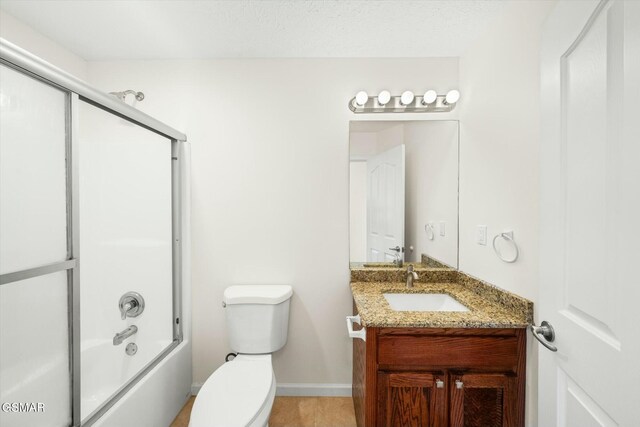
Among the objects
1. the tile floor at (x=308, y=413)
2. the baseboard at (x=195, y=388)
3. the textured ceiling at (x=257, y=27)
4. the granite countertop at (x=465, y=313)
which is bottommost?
the tile floor at (x=308, y=413)

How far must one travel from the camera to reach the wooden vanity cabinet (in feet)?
4.06

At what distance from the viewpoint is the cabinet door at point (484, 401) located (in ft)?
4.06

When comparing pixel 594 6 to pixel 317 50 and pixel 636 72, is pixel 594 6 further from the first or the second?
pixel 317 50

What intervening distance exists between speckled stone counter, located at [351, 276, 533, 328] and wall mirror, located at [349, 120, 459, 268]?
24 centimetres

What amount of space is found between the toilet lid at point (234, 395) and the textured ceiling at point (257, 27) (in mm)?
1890

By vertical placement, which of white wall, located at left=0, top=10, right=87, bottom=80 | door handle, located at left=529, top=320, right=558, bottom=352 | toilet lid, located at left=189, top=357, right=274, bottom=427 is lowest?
toilet lid, located at left=189, top=357, right=274, bottom=427

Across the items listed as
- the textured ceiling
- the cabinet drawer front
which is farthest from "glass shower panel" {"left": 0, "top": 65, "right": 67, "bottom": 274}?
the cabinet drawer front

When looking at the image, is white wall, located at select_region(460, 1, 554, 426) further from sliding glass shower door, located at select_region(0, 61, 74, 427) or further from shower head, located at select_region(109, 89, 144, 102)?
shower head, located at select_region(109, 89, 144, 102)

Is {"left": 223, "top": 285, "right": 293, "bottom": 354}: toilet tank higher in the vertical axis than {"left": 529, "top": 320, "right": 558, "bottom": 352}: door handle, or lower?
lower

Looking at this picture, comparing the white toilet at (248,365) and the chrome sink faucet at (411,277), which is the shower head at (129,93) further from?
the chrome sink faucet at (411,277)

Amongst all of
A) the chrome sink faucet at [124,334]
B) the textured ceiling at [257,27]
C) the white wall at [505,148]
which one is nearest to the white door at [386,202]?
the white wall at [505,148]

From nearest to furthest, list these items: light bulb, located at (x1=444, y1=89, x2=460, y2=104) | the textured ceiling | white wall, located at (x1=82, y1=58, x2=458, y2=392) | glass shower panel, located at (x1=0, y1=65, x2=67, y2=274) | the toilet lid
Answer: glass shower panel, located at (x1=0, y1=65, x2=67, y2=274), the toilet lid, the textured ceiling, light bulb, located at (x1=444, y1=89, x2=460, y2=104), white wall, located at (x1=82, y1=58, x2=458, y2=392)

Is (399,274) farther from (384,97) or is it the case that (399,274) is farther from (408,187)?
(384,97)

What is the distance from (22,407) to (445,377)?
1.63 metres
